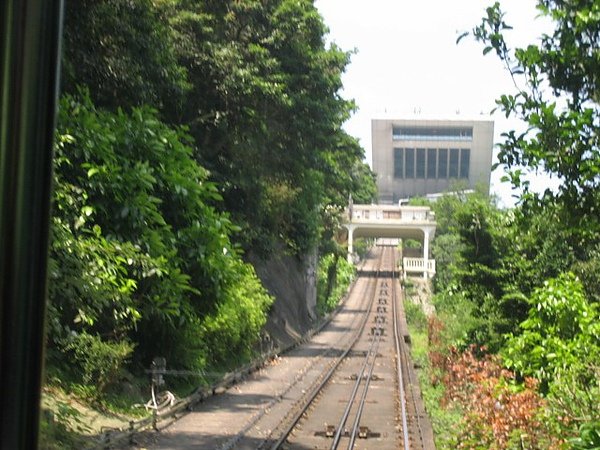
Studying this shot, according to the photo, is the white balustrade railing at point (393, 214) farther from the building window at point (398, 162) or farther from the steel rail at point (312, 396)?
the building window at point (398, 162)

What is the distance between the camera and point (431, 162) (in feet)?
449

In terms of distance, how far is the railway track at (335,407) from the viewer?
1462 cm

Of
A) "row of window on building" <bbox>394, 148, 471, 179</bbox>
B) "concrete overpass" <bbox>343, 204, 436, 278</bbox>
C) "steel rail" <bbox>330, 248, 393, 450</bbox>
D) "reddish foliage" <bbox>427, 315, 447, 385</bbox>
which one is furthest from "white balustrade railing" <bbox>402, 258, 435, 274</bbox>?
"row of window on building" <bbox>394, 148, 471, 179</bbox>

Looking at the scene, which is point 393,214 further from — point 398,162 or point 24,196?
point 24,196

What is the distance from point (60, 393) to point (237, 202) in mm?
12299

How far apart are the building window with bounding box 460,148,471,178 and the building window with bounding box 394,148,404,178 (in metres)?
8.31

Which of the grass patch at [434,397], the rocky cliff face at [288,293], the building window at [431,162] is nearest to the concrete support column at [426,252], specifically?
the rocky cliff face at [288,293]

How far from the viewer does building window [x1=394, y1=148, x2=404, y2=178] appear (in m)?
134

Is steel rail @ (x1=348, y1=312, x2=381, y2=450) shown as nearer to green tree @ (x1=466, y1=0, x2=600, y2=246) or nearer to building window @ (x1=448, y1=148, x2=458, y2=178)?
green tree @ (x1=466, y1=0, x2=600, y2=246)

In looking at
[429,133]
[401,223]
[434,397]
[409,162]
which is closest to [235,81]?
[434,397]

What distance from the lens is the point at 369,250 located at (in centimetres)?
11831

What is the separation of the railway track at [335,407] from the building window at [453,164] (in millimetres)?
94201

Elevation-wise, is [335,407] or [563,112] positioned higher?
[563,112]

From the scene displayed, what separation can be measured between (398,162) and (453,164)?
304 inches
